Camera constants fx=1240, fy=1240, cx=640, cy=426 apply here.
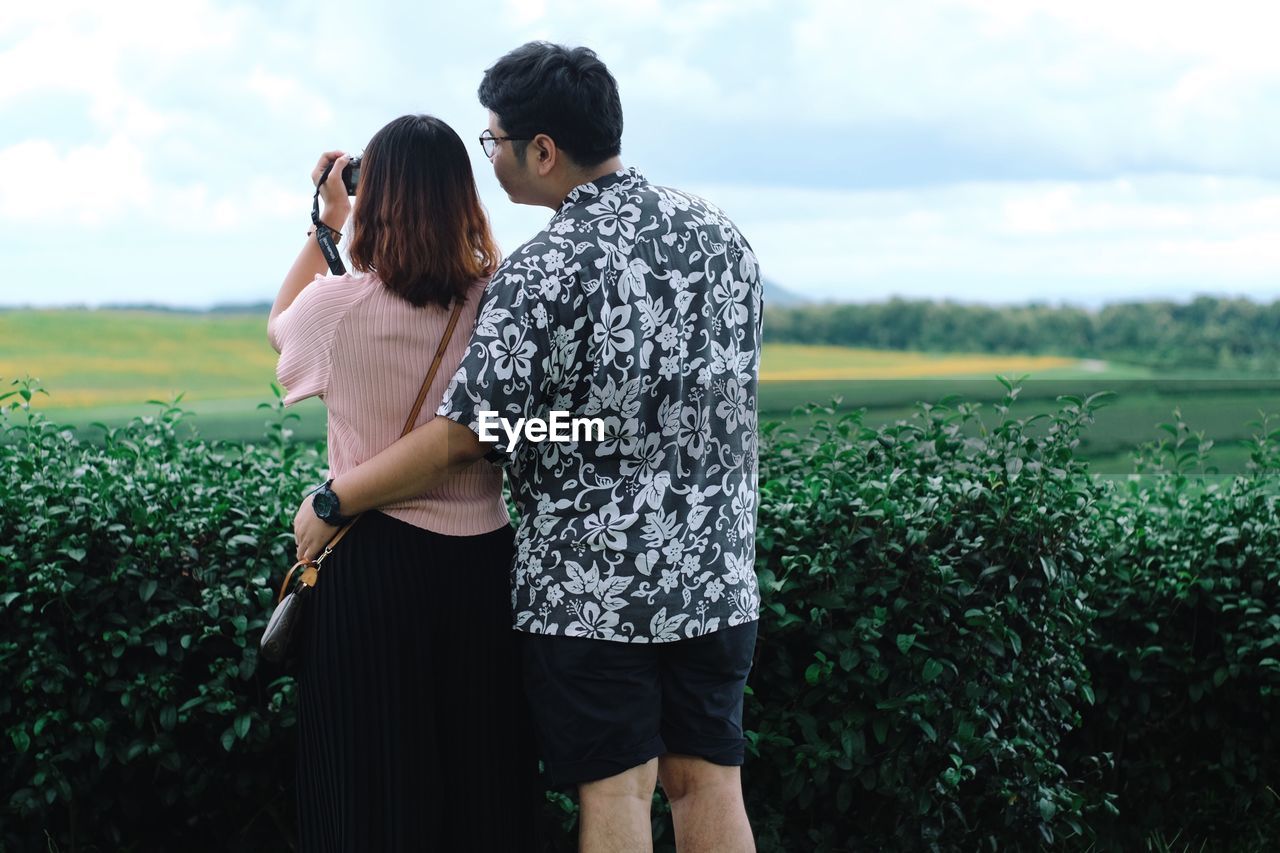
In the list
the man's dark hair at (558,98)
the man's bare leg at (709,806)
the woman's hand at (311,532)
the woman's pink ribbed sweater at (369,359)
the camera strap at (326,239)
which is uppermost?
the man's dark hair at (558,98)

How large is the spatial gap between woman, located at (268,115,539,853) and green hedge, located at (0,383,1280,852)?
648 mm

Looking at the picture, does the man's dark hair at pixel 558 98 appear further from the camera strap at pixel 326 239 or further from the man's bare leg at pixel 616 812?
the man's bare leg at pixel 616 812

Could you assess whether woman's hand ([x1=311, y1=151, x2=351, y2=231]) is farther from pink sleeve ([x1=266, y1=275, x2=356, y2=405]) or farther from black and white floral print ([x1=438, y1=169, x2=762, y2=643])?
black and white floral print ([x1=438, y1=169, x2=762, y2=643])

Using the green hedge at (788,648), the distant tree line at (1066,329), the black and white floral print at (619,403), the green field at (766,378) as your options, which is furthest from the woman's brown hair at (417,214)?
the distant tree line at (1066,329)

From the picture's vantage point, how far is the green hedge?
2945 mm

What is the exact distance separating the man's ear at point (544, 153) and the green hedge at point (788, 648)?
3.79ft

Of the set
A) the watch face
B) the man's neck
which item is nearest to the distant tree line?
the man's neck

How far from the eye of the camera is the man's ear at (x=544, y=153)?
2.22m

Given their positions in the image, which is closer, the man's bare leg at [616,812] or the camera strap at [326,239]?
the man's bare leg at [616,812]

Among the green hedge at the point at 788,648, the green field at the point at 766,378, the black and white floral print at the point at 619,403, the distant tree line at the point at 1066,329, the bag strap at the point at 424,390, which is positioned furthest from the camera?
the distant tree line at the point at 1066,329

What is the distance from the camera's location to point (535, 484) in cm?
224

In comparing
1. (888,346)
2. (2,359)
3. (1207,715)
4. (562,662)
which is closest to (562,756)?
(562,662)

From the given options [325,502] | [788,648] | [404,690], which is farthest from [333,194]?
[788,648]

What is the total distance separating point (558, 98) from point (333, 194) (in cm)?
55
